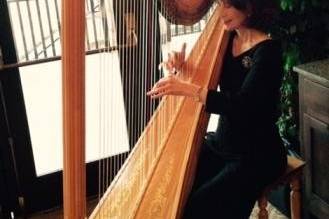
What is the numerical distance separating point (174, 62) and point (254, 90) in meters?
0.30

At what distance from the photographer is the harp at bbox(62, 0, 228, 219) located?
2.83ft

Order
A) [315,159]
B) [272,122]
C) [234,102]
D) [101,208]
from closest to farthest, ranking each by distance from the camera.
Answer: [101,208]
[234,102]
[272,122]
[315,159]

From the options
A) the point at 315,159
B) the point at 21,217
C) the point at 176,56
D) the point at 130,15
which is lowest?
the point at 21,217

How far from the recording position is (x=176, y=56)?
1.58 m

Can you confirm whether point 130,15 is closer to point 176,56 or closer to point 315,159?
point 176,56

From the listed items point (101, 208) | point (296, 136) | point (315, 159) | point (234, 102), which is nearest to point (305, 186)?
point (315, 159)

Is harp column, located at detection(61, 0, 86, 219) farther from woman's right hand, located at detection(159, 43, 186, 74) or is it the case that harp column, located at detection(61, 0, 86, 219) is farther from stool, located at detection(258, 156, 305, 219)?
stool, located at detection(258, 156, 305, 219)

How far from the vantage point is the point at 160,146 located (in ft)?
5.25

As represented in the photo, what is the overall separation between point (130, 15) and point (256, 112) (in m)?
0.58

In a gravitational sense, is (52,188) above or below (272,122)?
below

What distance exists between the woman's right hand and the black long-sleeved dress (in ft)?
0.51

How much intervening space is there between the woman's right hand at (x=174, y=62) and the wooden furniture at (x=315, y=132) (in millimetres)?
462

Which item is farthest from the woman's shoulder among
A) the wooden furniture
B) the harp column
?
the harp column

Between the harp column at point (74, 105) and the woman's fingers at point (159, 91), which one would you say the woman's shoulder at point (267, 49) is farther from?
the harp column at point (74, 105)
